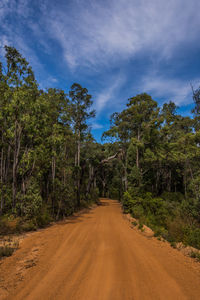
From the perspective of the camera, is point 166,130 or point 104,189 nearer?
point 166,130

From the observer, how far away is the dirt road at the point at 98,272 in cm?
368

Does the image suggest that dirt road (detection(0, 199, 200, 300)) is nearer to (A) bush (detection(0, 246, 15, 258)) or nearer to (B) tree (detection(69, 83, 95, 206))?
(A) bush (detection(0, 246, 15, 258))

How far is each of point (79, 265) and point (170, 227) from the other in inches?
246

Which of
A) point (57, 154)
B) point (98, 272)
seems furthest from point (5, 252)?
point (57, 154)

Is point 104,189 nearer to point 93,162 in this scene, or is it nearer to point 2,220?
point 93,162

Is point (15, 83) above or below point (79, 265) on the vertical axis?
above

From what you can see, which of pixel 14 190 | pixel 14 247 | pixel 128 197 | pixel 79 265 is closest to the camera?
pixel 79 265

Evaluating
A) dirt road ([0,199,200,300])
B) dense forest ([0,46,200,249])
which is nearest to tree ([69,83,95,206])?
dense forest ([0,46,200,249])

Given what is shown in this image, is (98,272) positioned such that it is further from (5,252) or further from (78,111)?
(78,111)

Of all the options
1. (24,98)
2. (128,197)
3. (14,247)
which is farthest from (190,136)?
(14,247)

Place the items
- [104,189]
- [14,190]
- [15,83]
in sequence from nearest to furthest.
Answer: [14,190] < [15,83] < [104,189]

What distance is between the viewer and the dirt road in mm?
3678

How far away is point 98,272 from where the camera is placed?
179 inches

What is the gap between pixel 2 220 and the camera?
8.79 metres
